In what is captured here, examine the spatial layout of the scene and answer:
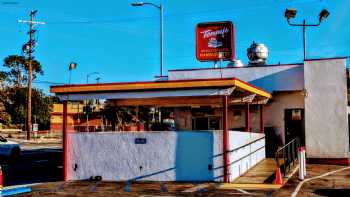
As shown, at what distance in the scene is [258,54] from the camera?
30922 mm

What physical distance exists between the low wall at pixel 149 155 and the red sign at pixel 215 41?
8856mm

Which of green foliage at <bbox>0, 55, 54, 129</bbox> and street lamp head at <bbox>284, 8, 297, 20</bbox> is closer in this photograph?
street lamp head at <bbox>284, 8, 297, 20</bbox>

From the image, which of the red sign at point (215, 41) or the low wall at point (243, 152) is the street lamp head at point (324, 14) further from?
the low wall at point (243, 152)

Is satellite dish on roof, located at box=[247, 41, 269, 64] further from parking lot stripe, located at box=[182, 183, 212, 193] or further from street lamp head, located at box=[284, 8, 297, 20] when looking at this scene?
parking lot stripe, located at box=[182, 183, 212, 193]

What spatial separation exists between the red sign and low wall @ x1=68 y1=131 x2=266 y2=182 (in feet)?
29.1

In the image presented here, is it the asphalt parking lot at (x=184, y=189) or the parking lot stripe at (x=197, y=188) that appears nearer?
the asphalt parking lot at (x=184, y=189)

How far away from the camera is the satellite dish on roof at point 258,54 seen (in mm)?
30922

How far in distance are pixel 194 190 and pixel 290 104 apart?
12761 mm

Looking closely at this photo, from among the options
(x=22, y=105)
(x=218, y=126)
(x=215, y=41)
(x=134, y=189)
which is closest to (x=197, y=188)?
(x=134, y=189)

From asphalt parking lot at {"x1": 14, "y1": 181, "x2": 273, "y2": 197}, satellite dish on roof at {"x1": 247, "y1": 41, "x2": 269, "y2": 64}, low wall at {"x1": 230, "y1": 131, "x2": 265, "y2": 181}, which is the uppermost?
satellite dish on roof at {"x1": 247, "y1": 41, "x2": 269, "y2": 64}

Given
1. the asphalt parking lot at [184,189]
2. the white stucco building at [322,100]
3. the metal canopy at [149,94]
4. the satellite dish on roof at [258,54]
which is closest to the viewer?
the asphalt parking lot at [184,189]

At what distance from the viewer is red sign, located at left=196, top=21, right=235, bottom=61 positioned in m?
26.5

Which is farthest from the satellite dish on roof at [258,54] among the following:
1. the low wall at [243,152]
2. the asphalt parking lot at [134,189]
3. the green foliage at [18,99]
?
the green foliage at [18,99]

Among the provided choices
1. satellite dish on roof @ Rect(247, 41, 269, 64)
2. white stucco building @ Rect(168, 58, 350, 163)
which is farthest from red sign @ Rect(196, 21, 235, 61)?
satellite dish on roof @ Rect(247, 41, 269, 64)
